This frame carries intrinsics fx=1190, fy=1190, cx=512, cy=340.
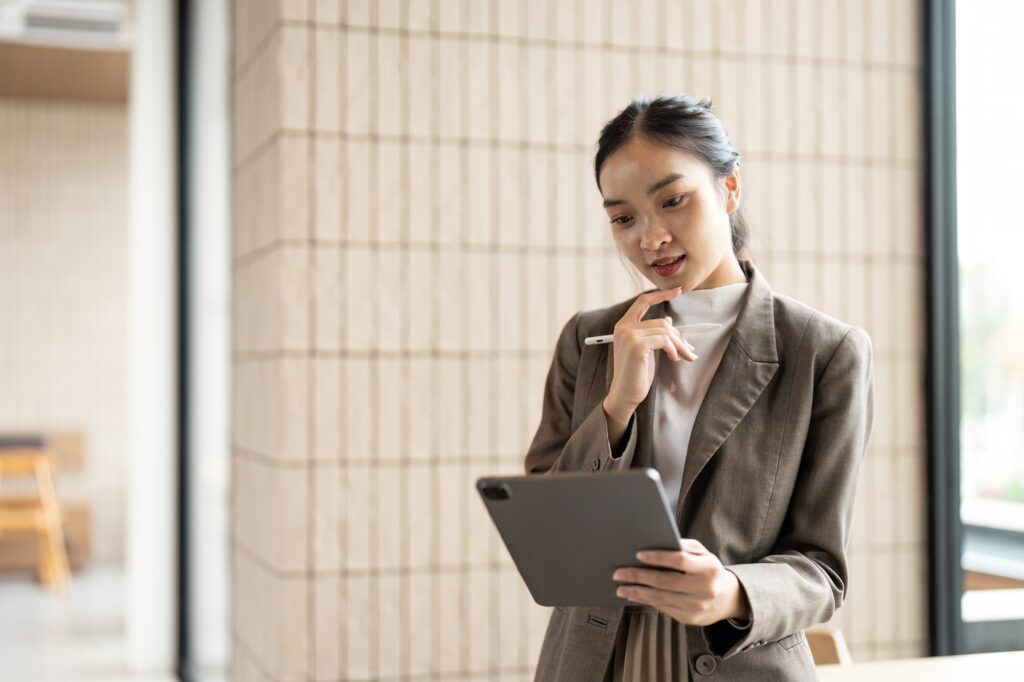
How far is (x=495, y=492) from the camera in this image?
127cm

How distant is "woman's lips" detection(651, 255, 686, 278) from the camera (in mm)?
1450

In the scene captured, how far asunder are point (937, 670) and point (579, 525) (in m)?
0.87

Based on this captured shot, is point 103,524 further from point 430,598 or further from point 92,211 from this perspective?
point 430,598

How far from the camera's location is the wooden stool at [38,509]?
7.18m

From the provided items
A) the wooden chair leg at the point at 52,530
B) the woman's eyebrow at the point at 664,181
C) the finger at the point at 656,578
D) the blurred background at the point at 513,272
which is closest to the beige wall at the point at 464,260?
the blurred background at the point at 513,272

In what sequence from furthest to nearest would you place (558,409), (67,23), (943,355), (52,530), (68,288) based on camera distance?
(68,288), (52,530), (67,23), (943,355), (558,409)

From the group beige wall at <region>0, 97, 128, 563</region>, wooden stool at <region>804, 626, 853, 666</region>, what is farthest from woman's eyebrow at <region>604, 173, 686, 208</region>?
beige wall at <region>0, 97, 128, 563</region>

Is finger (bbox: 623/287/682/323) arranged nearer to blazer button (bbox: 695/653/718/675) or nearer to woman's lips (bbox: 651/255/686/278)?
woman's lips (bbox: 651/255/686/278)

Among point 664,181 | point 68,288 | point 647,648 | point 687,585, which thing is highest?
point 68,288

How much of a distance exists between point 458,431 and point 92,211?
19.2ft

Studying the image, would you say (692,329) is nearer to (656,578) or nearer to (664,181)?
(664,181)

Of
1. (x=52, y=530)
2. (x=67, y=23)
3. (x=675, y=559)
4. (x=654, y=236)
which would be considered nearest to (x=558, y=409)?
(x=654, y=236)

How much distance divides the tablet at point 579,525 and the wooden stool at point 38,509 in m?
6.45

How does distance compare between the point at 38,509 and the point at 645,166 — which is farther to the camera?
the point at 38,509
